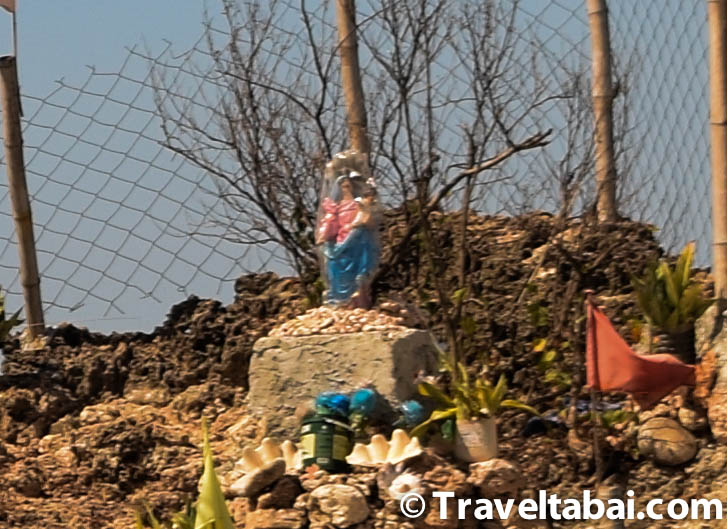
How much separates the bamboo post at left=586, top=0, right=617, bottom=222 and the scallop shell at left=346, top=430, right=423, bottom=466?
1.98 m

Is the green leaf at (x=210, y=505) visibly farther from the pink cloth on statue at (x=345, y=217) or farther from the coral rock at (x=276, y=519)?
the pink cloth on statue at (x=345, y=217)

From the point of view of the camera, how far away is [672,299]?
668 centimetres

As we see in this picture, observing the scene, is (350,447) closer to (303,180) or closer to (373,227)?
(373,227)

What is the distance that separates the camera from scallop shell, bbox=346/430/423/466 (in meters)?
6.07

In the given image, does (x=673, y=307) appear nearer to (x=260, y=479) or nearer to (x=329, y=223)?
(x=329, y=223)

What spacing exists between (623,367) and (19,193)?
11.1 feet

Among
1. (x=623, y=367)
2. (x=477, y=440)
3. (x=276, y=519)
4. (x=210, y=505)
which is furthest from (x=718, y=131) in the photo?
(x=210, y=505)

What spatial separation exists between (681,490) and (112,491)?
236cm

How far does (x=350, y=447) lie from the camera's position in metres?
6.27

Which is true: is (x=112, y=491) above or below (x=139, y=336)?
below

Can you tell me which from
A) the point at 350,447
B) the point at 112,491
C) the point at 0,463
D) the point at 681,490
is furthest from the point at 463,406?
the point at 0,463

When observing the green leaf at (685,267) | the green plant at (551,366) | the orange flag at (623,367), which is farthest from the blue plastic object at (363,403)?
the green leaf at (685,267)

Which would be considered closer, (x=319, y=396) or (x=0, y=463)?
(x=319, y=396)

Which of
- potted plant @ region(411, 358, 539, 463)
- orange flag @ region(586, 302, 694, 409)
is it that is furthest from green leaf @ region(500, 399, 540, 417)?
orange flag @ region(586, 302, 694, 409)
